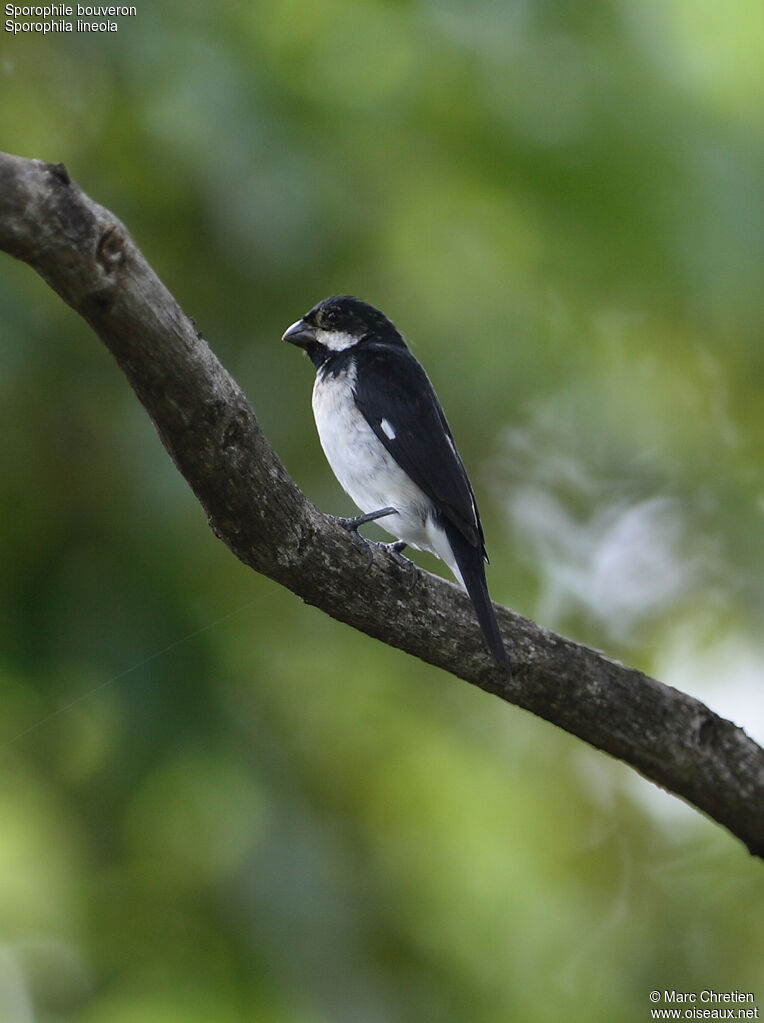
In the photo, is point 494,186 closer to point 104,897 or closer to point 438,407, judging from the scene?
point 438,407

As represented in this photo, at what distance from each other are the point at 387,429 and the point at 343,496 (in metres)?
1.47

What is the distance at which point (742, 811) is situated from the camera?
346 cm

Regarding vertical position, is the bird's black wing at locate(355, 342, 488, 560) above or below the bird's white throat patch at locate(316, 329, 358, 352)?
below

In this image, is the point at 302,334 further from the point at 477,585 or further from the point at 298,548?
the point at 298,548

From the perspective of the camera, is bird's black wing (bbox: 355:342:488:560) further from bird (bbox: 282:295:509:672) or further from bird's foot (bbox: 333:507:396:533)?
bird's foot (bbox: 333:507:396:533)

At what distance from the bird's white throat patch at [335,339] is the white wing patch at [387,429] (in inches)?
25.5

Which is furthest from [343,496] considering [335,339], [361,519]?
[361,519]

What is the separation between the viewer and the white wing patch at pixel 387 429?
376cm

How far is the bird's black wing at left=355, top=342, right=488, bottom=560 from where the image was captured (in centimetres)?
362

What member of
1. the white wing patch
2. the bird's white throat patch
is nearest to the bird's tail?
the white wing patch

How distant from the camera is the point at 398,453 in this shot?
3.74m

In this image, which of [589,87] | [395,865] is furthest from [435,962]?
[589,87]

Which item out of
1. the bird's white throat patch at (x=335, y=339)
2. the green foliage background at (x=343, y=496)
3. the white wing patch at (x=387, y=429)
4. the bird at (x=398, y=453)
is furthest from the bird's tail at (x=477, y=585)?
the green foliage background at (x=343, y=496)

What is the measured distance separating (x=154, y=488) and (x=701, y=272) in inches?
99.3
